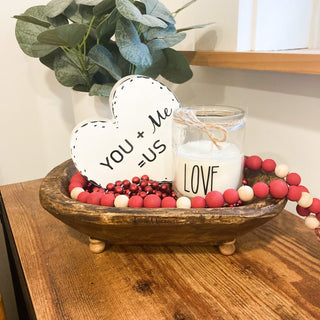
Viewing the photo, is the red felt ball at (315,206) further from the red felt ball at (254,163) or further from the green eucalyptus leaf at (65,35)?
the green eucalyptus leaf at (65,35)

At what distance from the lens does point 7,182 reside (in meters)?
0.99

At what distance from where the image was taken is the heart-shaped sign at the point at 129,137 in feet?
1.97

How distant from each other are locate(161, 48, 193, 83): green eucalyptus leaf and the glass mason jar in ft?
0.69

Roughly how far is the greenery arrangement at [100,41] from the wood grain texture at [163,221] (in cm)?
28

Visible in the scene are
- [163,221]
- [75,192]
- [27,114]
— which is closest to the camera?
[163,221]

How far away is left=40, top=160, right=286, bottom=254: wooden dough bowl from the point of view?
1.51ft

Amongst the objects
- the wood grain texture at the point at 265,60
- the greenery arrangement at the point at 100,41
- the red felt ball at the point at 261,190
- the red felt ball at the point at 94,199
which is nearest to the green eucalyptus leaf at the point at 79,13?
the greenery arrangement at the point at 100,41

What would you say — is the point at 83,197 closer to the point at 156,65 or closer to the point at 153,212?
the point at 153,212

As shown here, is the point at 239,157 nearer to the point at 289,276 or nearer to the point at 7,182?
the point at 289,276

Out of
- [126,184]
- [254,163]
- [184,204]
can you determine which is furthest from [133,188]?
[254,163]

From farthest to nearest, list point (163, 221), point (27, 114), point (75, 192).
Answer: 1. point (27, 114)
2. point (75, 192)
3. point (163, 221)

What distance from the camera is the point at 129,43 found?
0.62 m

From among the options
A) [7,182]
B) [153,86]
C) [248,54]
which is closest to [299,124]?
[248,54]

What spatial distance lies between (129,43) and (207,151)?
26 cm
